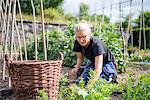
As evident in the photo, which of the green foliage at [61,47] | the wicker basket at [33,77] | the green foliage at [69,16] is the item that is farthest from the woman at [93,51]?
the green foliage at [69,16]

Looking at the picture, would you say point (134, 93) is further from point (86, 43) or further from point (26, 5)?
point (26, 5)

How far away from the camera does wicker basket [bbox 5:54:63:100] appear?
8.32 ft

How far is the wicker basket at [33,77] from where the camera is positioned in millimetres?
2537

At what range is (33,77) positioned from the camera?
2.55m

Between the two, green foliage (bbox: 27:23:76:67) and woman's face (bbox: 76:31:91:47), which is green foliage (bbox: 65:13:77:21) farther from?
woman's face (bbox: 76:31:91:47)

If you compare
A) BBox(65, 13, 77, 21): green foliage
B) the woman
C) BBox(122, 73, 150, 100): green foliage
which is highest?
BBox(65, 13, 77, 21): green foliage

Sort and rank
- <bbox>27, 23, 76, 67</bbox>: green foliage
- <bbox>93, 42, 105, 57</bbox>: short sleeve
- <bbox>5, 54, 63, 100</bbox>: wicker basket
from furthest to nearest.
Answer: <bbox>27, 23, 76, 67</bbox>: green foliage, <bbox>93, 42, 105, 57</bbox>: short sleeve, <bbox>5, 54, 63, 100</bbox>: wicker basket

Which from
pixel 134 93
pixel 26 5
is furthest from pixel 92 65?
pixel 26 5

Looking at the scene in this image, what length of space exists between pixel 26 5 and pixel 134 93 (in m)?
11.8

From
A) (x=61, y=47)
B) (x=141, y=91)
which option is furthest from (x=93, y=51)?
(x=61, y=47)

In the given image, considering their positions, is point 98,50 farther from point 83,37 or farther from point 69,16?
point 69,16

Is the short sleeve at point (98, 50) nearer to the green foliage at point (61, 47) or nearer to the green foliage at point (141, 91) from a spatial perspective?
the green foliage at point (141, 91)

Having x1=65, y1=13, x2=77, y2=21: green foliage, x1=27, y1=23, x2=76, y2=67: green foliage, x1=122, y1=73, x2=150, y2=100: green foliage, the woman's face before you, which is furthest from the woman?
x1=65, y1=13, x2=77, y2=21: green foliage

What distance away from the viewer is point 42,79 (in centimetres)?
257
